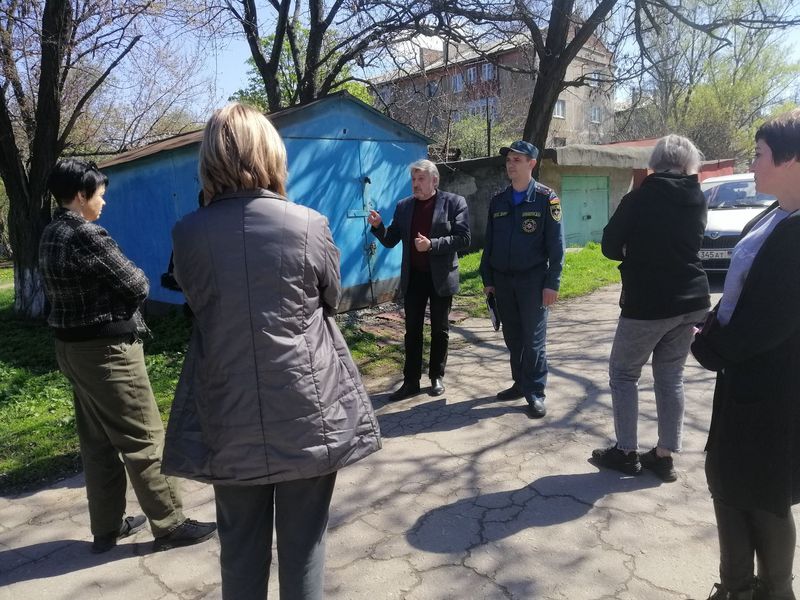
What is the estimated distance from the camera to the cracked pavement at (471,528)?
2459 millimetres

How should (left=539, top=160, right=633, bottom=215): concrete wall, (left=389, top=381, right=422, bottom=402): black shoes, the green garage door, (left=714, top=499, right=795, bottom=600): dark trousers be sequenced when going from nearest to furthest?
(left=714, top=499, right=795, bottom=600): dark trousers → (left=389, top=381, right=422, bottom=402): black shoes → (left=539, top=160, right=633, bottom=215): concrete wall → the green garage door

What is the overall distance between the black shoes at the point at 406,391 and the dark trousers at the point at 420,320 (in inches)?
1.6

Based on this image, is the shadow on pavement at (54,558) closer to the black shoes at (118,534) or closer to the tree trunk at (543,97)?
the black shoes at (118,534)

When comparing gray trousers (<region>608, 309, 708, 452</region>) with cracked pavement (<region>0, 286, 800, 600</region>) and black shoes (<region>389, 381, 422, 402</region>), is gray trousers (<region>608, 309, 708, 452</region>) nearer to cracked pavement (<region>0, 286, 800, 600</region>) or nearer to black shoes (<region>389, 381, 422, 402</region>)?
cracked pavement (<region>0, 286, 800, 600</region>)

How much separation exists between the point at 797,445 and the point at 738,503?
0.27 metres

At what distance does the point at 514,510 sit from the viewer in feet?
9.77

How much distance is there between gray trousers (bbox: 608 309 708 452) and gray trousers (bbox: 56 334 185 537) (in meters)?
2.43

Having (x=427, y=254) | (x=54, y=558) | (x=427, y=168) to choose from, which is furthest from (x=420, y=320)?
(x=54, y=558)

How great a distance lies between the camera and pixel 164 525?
281 centimetres

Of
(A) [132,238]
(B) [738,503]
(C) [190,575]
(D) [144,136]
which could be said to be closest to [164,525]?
(C) [190,575]

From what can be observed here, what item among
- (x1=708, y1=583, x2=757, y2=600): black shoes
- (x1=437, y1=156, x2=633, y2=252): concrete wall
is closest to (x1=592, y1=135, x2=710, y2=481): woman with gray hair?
(x1=708, y1=583, x2=757, y2=600): black shoes

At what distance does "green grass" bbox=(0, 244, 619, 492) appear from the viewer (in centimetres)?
395

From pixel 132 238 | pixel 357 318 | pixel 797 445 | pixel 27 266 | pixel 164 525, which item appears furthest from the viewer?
pixel 132 238

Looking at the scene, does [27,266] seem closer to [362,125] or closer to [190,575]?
[362,125]
